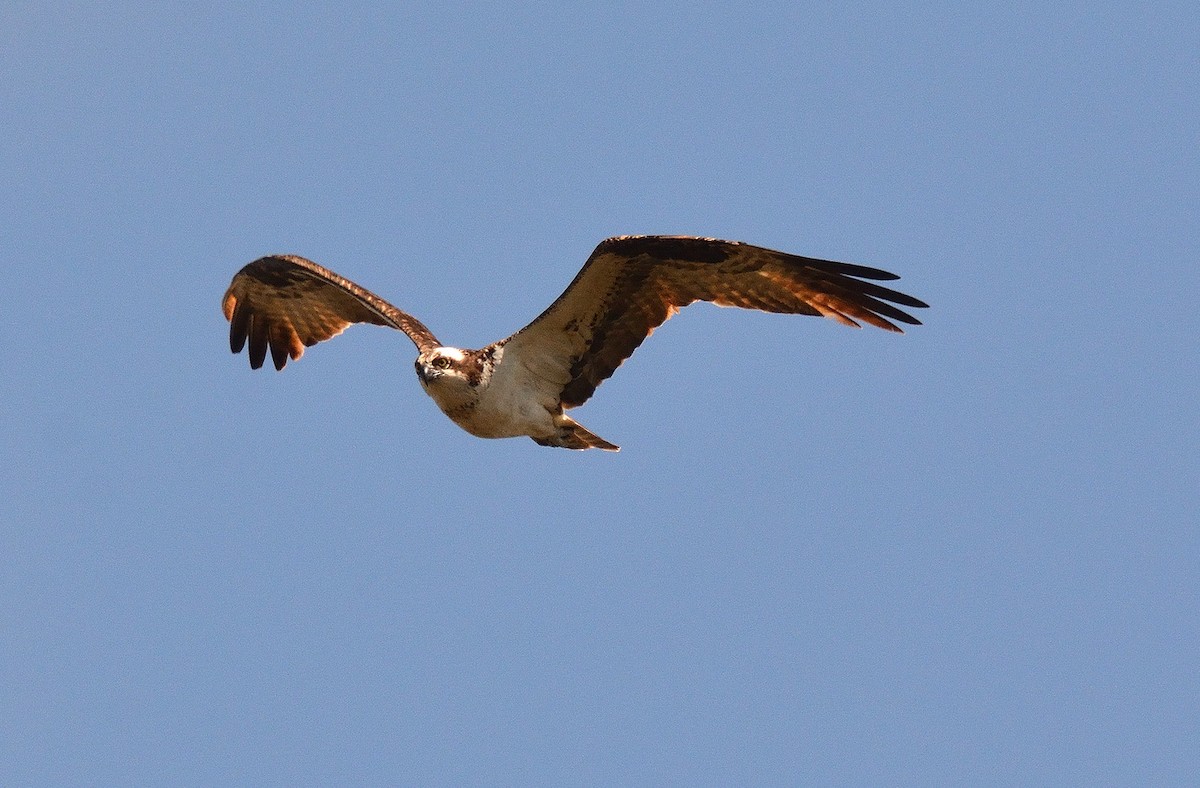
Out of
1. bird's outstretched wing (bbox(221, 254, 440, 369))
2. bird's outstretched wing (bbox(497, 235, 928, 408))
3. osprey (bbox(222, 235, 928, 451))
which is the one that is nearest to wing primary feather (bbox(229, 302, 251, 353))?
bird's outstretched wing (bbox(221, 254, 440, 369))

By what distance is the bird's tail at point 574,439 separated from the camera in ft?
44.3

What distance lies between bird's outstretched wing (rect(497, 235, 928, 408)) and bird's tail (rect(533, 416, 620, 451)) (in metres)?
0.20

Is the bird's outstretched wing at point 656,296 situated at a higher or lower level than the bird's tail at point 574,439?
higher

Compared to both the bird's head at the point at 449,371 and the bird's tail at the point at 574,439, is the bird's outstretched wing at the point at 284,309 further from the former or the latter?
the bird's tail at the point at 574,439

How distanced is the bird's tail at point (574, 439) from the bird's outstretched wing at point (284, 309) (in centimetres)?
273

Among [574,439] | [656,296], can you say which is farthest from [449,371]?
[656,296]

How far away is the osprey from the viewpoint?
12.1 m

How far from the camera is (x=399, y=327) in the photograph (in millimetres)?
14594

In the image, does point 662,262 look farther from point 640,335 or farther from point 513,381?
point 513,381

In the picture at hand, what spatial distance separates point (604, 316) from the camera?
1299 cm

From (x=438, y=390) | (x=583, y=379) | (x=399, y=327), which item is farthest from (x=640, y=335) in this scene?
(x=399, y=327)

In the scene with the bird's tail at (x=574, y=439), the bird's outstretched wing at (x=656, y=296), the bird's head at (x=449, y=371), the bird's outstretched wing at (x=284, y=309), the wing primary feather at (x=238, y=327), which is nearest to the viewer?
the bird's outstretched wing at (x=656, y=296)

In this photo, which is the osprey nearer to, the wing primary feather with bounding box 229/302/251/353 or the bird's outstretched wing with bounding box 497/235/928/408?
the bird's outstretched wing with bounding box 497/235/928/408

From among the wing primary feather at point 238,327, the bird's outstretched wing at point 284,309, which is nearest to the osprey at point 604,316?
the bird's outstretched wing at point 284,309
